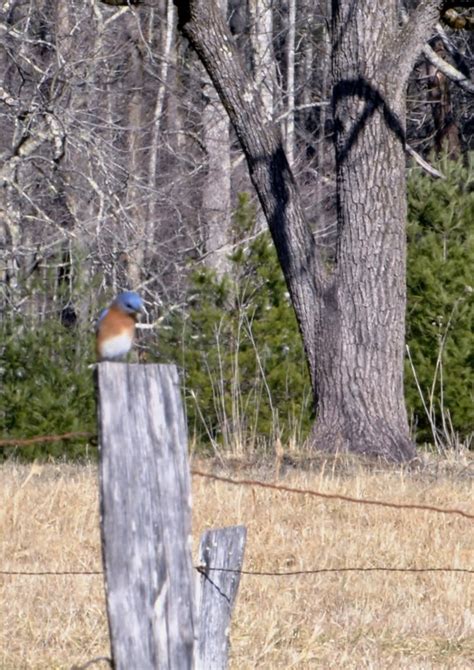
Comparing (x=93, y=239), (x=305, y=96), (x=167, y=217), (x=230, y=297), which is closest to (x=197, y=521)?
(x=230, y=297)

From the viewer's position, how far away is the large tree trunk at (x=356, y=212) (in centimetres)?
830

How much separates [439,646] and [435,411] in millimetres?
6573

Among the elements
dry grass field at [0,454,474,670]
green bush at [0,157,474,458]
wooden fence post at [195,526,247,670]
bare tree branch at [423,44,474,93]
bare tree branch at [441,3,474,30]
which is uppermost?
bare tree branch at [423,44,474,93]

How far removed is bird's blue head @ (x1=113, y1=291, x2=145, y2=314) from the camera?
12.7 ft

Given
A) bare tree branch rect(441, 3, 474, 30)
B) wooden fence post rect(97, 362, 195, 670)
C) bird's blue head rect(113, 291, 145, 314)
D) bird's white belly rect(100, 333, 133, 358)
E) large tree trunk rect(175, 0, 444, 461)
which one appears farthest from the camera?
bare tree branch rect(441, 3, 474, 30)

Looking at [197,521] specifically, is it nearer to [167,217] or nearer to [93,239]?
[93,239]

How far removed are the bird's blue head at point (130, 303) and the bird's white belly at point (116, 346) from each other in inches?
4.7

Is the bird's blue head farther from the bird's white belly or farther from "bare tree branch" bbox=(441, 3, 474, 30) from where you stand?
→ "bare tree branch" bbox=(441, 3, 474, 30)

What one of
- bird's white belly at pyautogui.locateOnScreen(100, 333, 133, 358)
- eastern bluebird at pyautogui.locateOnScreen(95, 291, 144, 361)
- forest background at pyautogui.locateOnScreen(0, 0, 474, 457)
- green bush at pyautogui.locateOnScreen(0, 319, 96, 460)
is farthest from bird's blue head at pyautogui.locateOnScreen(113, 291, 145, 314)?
green bush at pyautogui.locateOnScreen(0, 319, 96, 460)

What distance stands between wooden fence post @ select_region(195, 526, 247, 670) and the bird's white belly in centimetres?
90

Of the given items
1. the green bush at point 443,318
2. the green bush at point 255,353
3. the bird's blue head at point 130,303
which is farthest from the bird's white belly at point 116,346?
the green bush at point 443,318

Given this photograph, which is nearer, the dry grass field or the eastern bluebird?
the eastern bluebird

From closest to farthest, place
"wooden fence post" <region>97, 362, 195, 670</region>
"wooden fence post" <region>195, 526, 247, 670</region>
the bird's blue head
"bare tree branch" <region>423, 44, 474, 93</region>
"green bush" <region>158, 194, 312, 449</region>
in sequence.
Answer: "wooden fence post" <region>97, 362, 195, 670</region> < "wooden fence post" <region>195, 526, 247, 670</region> < the bird's blue head < "green bush" <region>158, 194, 312, 449</region> < "bare tree branch" <region>423, 44, 474, 93</region>

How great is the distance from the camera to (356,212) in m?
8.41
